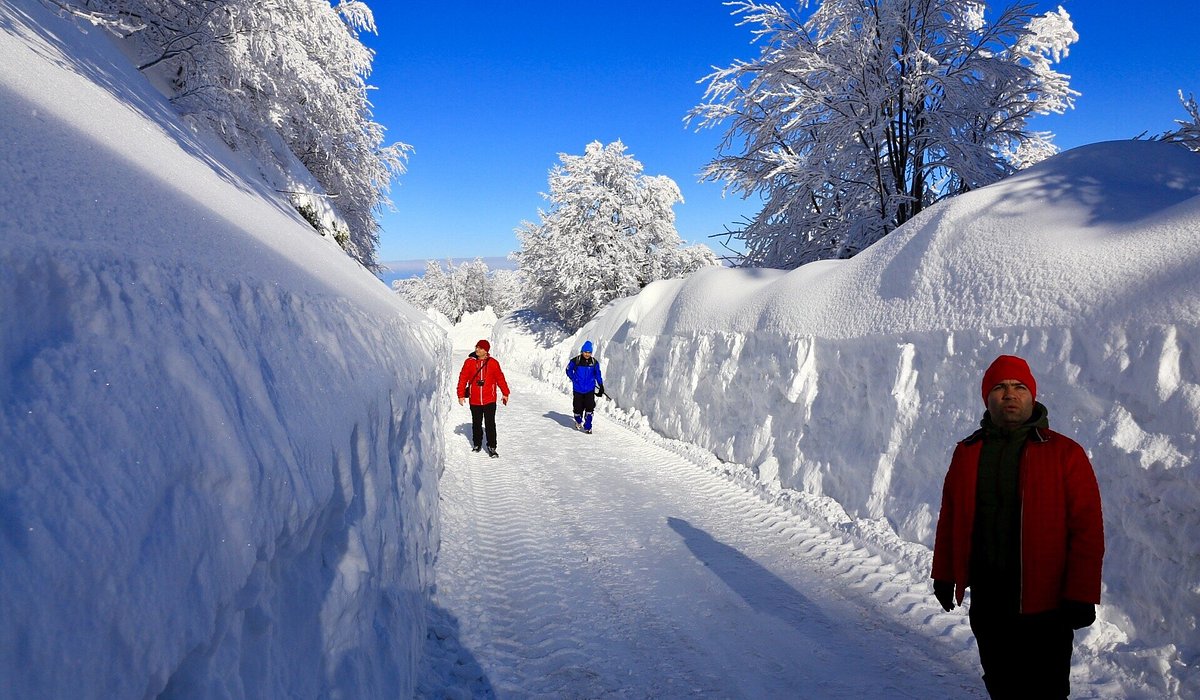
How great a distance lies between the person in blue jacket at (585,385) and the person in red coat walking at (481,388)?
2324 mm

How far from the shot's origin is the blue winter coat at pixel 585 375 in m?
11.3

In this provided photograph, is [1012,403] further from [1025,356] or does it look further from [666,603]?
[666,603]

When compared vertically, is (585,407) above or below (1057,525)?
below

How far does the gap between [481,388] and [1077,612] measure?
7.60m

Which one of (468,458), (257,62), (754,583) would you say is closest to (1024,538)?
(754,583)

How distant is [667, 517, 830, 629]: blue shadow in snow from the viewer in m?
4.23

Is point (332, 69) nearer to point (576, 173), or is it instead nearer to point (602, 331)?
point (602, 331)

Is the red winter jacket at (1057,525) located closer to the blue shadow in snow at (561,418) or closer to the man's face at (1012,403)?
the man's face at (1012,403)

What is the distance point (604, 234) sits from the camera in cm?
2723

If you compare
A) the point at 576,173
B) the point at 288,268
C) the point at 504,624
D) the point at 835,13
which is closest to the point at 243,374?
the point at 288,268

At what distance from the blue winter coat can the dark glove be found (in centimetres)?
905

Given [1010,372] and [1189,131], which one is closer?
[1010,372]

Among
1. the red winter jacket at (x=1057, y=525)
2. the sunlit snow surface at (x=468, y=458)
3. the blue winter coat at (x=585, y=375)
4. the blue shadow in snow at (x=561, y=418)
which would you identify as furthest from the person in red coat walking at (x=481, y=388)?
the red winter jacket at (x=1057, y=525)

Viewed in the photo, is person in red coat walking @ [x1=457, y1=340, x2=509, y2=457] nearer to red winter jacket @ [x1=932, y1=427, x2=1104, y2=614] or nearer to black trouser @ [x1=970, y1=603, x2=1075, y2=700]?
black trouser @ [x1=970, y1=603, x2=1075, y2=700]
